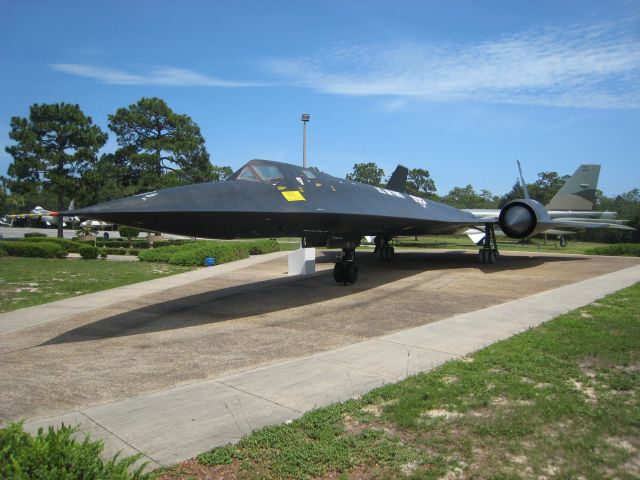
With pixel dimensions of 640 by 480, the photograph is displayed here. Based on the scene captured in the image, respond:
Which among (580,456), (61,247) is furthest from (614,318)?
(61,247)

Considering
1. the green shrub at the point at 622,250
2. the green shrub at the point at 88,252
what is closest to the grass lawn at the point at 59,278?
the green shrub at the point at 88,252

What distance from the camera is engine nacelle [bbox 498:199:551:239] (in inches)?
608

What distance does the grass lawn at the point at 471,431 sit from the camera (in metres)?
3.05

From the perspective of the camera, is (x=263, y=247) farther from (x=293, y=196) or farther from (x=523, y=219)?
(x=293, y=196)

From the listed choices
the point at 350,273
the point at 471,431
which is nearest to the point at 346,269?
the point at 350,273

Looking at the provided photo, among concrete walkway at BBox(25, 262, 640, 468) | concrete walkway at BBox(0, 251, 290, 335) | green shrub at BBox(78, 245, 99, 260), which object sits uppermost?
green shrub at BBox(78, 245, 99, 260)

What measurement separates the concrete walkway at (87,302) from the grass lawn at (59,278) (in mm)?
552

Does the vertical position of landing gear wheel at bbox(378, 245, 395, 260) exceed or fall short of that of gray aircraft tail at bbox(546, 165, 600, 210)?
it falls short

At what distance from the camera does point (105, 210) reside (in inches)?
252

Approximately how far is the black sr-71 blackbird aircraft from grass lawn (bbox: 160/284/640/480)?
14.4 ft

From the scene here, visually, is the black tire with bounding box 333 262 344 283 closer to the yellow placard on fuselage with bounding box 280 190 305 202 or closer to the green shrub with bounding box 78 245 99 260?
the yellow placard on fuselage with bounding box 280 190 305 202

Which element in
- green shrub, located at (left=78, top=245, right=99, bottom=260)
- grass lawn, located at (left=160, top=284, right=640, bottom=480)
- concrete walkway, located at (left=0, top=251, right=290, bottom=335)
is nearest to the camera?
grass lawn, located at (left=160, top=284, right=640, bottom=480)

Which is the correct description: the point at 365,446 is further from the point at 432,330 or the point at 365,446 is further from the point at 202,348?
the point at 432,330

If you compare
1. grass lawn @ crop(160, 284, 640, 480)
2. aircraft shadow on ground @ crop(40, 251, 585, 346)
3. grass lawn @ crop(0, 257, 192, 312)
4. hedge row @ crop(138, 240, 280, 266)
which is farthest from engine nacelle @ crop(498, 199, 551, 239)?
grass lawn @ crop(0, 257, 192, 312)
